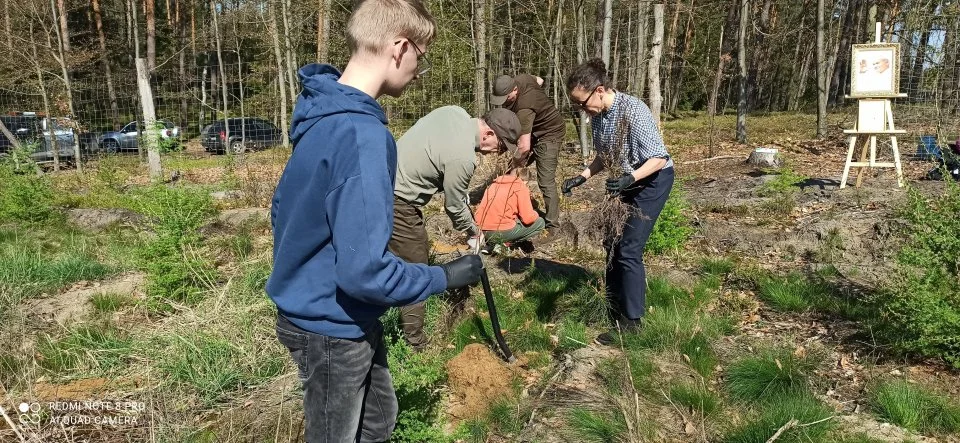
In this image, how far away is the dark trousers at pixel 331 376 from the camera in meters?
1.83

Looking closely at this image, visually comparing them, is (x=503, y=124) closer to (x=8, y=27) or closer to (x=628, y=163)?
(x=628, y=163)

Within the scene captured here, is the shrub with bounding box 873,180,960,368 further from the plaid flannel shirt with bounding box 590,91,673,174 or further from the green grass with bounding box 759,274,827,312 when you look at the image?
the plaid flannel shirt with bounding box 590,91,673,174

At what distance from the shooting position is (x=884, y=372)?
133 inches

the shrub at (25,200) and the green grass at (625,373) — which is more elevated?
the shrub at (25,200)

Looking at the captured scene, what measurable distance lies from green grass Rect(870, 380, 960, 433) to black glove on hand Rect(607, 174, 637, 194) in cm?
163

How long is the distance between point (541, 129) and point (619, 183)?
3421 millimetres

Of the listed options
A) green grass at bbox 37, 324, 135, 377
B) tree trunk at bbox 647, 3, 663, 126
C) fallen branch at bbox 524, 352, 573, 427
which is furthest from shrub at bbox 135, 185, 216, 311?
tree trunk at bbox 647, 3, 663, 126

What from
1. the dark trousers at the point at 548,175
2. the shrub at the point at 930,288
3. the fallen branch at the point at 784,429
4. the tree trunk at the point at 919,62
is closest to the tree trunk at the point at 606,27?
the dark trousers at the point at 548,175

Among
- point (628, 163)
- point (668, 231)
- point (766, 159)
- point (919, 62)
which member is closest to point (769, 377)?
point (628, 163)

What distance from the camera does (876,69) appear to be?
790 cm

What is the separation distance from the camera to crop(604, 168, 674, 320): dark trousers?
147 inches

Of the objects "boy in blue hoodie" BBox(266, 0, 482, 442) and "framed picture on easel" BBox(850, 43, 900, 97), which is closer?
"boy in blue hoodie" BBox(266, 0, 482, 442)

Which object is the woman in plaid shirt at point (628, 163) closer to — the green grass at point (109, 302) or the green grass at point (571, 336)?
the green grass at point (571, 336)

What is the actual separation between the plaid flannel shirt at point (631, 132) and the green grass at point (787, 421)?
150cm
